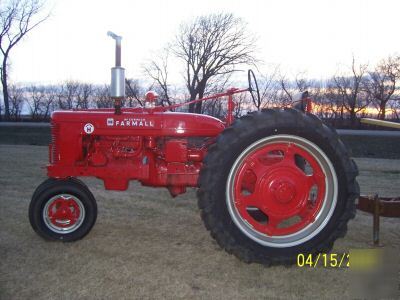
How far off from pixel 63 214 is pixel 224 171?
1.65 m

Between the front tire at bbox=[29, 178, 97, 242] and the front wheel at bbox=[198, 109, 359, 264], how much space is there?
51.1 inches

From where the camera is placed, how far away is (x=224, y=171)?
3.33m

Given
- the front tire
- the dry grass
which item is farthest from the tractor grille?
the dry grass

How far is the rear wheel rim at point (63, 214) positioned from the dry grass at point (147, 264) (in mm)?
164

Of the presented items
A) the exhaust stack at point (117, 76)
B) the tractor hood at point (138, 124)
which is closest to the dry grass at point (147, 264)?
the tractor hood at point (138, 124)

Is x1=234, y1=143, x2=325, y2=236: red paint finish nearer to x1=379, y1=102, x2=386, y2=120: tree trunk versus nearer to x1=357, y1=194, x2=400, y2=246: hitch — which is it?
x1=357, y1=194, x2=400, y2=246: hitch

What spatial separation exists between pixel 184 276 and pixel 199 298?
0.38m

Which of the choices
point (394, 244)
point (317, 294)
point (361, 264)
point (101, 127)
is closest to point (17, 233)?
point (101, 127)

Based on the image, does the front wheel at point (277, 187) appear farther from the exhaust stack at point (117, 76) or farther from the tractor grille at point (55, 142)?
the tractor grille at point (55, 142)

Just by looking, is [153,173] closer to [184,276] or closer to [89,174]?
[89,174]

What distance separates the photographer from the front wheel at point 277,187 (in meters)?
3.33

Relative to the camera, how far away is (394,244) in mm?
4176

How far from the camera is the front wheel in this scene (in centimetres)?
333

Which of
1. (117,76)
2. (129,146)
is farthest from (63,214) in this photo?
(117,76)
